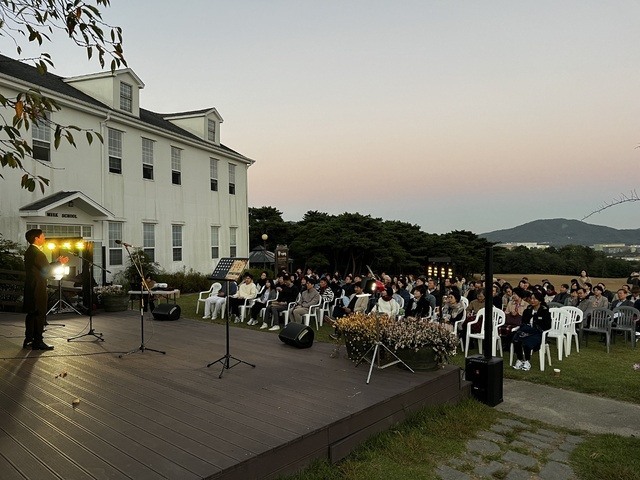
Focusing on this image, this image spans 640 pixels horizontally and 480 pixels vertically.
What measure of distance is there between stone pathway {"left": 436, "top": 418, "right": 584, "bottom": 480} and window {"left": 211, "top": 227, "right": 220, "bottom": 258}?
1929 centimetres

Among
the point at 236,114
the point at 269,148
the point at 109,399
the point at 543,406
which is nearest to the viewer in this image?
the point at 109,399

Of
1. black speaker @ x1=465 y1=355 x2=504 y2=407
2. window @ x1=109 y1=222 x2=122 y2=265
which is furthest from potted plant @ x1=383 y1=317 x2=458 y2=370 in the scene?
window @ x1=109 y1=222 x2=122 y2=265

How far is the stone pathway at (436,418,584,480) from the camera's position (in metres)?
3.73

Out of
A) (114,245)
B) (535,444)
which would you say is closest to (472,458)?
(535,444)

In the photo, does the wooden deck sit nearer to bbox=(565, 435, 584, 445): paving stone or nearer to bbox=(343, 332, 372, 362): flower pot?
bbox=(343, 332, 372, 362): flower pot

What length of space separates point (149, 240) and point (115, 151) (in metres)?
3.94

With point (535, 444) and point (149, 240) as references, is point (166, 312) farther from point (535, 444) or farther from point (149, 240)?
point (149, 240)

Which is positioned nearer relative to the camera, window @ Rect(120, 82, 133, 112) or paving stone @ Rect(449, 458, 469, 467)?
paving stone @ Rect(449, 458, 469, 467)

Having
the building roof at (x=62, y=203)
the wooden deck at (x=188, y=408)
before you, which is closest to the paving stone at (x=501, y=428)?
the wooden deck at (x=188, y=408)

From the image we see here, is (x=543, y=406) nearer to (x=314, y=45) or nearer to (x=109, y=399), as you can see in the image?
(x=109, y=399)

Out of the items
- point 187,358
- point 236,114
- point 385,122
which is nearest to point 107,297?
point 187,358

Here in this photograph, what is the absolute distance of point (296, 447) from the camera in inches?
137

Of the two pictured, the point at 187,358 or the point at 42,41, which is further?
the point at 187,358

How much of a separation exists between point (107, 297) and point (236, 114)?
16.5 metres
